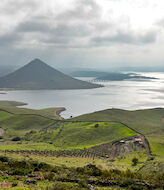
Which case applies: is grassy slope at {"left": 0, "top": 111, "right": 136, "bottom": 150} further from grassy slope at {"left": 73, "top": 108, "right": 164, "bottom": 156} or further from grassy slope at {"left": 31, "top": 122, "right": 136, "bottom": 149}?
grassy slope at {"left": 73, "top": 108, "right": 164, "bottom": 156}

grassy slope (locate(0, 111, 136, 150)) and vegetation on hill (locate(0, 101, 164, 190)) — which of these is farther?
grassy slope (locate(0, 111, 136, 150))

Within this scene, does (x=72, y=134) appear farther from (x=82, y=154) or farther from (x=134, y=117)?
(x=134, y=117)

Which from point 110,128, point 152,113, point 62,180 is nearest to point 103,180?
point 62,180

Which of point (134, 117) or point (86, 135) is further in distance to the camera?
point (134, 117)

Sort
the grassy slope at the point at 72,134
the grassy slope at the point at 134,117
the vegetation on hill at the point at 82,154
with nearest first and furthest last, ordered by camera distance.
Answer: the vegetation on hill at the point at 82,154, the grassy slope at the point at 72,134, the grassy slope at the point at 134,117

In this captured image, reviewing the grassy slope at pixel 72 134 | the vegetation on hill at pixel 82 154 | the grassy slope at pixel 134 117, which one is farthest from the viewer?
the grassy slope at pixel 134 117

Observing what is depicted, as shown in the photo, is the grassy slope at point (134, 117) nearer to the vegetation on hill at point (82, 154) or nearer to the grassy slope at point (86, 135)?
the vegetation on hill at point (82, 154)

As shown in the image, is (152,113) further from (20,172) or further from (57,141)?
(20,172)

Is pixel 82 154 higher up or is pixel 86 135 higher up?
pixel 82 154

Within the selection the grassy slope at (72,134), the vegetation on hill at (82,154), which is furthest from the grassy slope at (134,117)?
the grassy slope at (72,134)

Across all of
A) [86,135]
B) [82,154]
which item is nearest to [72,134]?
[86,135]

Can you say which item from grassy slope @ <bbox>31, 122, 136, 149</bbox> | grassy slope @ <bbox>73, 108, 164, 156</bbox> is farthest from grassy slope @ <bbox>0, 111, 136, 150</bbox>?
grassy slope @ <bbox>73, 108, 164, 156</bbox>
